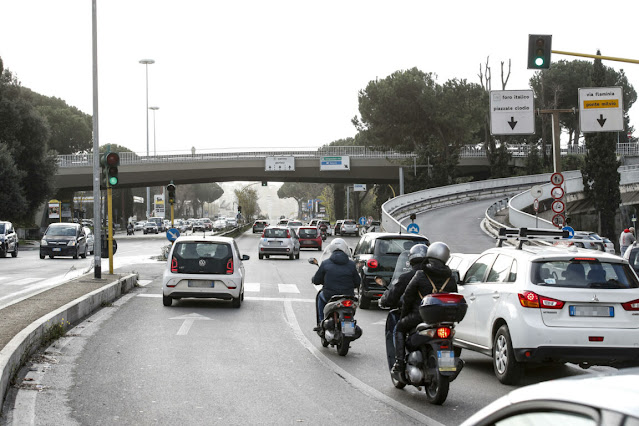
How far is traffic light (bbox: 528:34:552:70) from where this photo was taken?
18.7 metres

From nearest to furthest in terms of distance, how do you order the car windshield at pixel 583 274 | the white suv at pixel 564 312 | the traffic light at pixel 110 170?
the white suv at pixel 564 312 < the car windshield at pixel 583 274 < the traffic light at pixel 110 170

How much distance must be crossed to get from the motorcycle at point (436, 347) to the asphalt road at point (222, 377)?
9.3 inches

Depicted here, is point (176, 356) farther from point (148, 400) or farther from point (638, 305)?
point (638, 305)

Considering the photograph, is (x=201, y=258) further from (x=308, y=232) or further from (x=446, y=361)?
(x=308, y=232)

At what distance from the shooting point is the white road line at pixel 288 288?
22.0 m

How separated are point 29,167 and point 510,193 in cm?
3988

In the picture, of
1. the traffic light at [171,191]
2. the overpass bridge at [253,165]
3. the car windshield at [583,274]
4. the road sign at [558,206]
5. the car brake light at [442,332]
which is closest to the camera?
the car brake light at [442,332]

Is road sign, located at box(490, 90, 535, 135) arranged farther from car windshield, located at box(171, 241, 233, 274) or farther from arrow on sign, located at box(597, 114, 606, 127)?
car windshield, located at box(171, 241, 233, 274)

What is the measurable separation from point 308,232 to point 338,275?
4107cm

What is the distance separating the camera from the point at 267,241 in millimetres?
40375

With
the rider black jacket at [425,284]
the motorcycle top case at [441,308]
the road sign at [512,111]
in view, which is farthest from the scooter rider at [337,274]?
the road sign at [512,111]

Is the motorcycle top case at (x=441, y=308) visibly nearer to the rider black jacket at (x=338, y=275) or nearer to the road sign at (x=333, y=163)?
the rider black jacket at (x=338, y=275)

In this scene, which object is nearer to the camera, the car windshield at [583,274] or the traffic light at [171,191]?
the car windshield at [583,274]

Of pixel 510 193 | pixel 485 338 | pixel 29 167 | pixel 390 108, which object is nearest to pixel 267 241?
pixel 29 167
